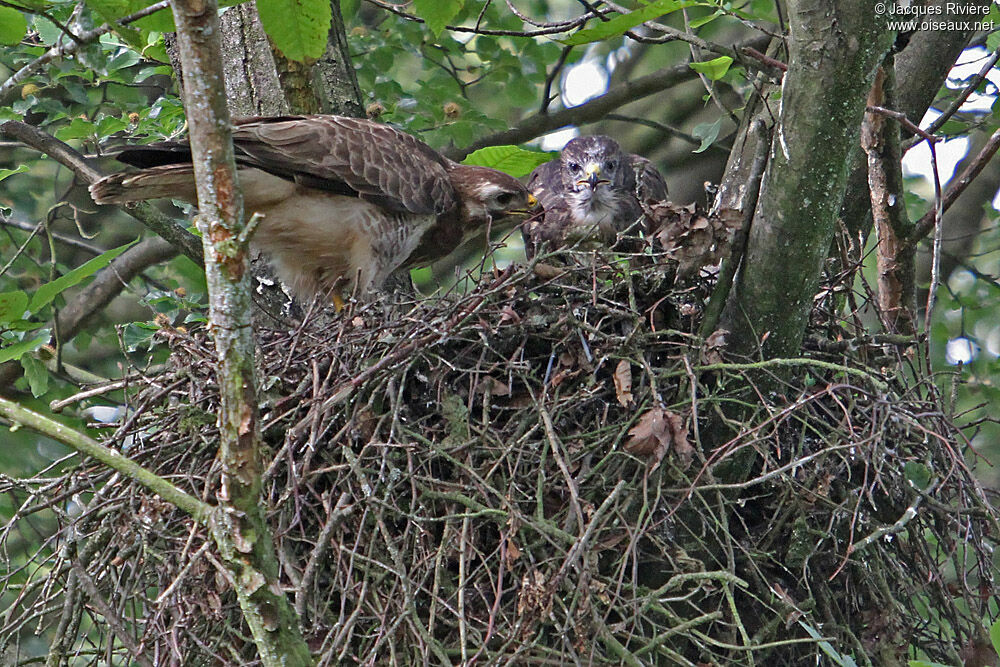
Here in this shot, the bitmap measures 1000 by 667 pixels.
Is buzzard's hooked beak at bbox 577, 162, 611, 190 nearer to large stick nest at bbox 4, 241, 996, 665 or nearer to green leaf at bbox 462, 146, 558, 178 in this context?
green leaf at bbox 462, 146, 558, 178

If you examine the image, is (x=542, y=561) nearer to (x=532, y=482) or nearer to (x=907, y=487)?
(x=532, y=482)

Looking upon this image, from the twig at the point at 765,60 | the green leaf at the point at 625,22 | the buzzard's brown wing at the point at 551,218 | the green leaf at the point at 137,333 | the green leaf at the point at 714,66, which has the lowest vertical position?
the green leaf at the point at 137,333

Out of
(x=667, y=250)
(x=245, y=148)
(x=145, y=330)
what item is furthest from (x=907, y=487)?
(x=145, y=330)

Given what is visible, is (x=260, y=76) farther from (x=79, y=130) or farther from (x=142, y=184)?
(x=142, y=184)

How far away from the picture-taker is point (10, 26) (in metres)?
2.34

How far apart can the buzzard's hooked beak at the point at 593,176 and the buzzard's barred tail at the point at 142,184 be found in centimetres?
184

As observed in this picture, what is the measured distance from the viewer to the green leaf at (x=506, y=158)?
3.90 meters

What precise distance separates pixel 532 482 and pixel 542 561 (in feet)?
0.80

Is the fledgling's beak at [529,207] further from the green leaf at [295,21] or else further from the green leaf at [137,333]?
the green leaf at [295,21]

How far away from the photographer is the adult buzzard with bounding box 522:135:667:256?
4.59 metres

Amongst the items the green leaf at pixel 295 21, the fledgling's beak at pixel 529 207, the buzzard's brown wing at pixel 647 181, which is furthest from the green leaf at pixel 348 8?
the green leaf at pixel 295 21

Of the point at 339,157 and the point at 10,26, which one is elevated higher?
the point at 10,26

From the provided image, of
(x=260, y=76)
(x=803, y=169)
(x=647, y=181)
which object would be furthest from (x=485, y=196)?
(x=803, y=169)

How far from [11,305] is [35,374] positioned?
140cm
